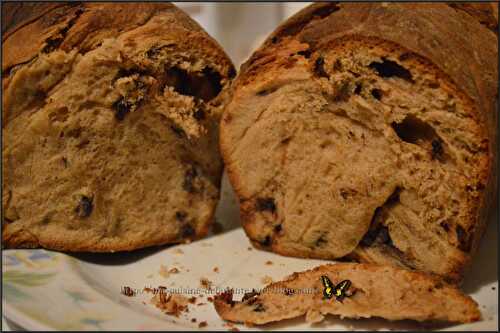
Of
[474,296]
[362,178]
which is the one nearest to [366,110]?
[362,178]

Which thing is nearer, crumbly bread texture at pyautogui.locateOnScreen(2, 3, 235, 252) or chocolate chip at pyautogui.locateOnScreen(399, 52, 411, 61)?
chocolate chip at pyautogui.locateOnScreen(399, 52, 411, 61)

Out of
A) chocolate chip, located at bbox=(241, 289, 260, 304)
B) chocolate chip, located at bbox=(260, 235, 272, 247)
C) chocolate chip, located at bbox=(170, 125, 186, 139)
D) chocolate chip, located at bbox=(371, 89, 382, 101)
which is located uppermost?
chocolate chip, located at bbox=(371, 89, 382, 101)

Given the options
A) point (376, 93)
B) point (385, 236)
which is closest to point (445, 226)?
point (385, 236)

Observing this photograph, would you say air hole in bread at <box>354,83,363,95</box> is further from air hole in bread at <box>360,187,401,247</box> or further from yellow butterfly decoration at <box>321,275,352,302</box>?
yellow butterfly decoration at <box>321,275,352,302</box>

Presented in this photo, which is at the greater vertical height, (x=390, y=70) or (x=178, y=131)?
(x=390, y=70)

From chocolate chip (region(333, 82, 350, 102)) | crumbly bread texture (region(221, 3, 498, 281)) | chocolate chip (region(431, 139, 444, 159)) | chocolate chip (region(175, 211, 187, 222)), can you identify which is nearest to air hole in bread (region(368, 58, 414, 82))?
crumbly bread texture (region(221, 3, 498, 281))

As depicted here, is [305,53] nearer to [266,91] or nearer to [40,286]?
[266,91]

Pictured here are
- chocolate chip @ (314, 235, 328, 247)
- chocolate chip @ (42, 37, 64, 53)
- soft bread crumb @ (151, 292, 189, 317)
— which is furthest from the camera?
chocolate chip @ (314, 235, 328, 247)

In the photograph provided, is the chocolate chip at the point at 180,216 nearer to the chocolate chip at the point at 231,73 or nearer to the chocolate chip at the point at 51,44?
the chocolate chip at the point at 231,73
